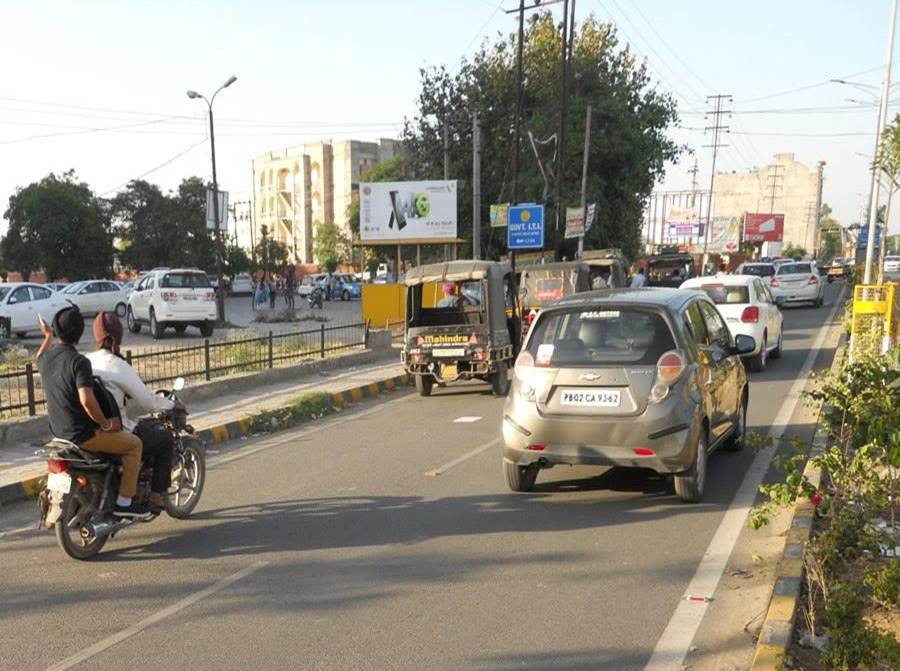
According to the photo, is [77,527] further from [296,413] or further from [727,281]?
[727,281]

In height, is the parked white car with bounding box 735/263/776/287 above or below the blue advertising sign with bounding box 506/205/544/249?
below

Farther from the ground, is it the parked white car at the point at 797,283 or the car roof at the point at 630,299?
the car roof at the point at 630,299

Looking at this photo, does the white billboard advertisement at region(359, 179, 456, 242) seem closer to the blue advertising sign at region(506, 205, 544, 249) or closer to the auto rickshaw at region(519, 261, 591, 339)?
the blue advertising sign at region(506, 205, 544, 249)

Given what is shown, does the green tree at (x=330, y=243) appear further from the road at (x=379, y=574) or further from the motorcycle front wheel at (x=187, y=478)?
the motorcycle front wheel at (x=187, y=478)

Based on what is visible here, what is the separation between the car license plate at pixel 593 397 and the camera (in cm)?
619

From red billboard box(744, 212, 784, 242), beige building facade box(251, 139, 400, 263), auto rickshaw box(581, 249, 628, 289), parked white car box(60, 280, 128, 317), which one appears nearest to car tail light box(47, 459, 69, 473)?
auto rickshaw box(581, 249, 628, 289)

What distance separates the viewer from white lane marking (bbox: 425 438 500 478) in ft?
25.2

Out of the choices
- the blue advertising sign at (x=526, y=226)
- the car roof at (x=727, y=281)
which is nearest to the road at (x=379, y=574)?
the car roof at (x=727, y=281)

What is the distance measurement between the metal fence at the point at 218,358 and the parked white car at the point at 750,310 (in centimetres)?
696

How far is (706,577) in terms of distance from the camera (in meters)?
4.94

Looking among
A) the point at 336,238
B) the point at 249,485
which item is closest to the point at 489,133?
the point at 249,485

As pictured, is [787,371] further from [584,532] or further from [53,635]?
[53,635]

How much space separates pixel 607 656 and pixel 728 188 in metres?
133

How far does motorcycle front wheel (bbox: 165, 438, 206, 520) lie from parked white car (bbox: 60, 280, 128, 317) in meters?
24.8
